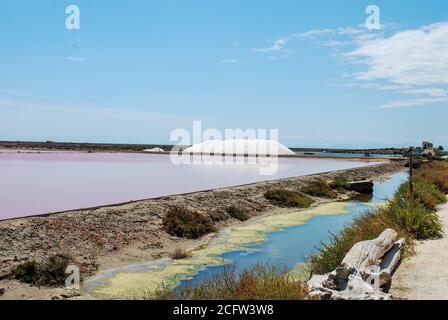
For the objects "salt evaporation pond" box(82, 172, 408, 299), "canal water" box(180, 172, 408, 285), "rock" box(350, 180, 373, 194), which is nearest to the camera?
"salt evaporation pond" box(82, 172, 408, 299)

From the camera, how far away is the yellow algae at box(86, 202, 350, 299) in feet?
35.5

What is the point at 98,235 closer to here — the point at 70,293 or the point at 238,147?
the point at 70,293

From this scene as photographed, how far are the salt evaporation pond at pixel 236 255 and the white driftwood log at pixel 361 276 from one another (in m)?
1.76

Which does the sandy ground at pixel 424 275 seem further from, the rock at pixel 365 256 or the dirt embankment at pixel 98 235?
the dirt embankment at pixel 98 235

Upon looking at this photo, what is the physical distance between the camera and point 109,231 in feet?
52.1

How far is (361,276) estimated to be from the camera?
27.9ft

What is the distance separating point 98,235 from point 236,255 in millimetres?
4695

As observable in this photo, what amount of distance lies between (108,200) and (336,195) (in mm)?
17774

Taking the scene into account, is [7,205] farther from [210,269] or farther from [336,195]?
[336,195]

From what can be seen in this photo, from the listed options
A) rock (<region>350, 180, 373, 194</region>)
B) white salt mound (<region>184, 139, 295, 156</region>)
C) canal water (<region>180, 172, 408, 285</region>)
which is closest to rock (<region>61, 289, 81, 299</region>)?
canal water (<region>180, 172, 408, 285</region>)

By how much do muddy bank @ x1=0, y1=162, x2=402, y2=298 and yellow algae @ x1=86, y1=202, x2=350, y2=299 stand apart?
3.42 feet

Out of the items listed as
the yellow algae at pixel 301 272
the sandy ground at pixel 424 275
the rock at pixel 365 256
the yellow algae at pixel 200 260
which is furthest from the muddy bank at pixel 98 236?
the sandy ground at pixel 424 275

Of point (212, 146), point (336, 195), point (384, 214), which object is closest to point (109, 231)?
point (384, 214)

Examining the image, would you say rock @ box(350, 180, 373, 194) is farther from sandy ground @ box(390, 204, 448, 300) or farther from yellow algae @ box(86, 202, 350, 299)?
sandy ground @ box(390, 204, 448, 300)
